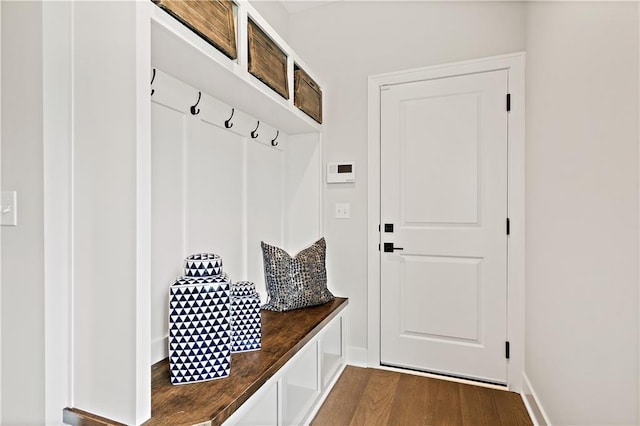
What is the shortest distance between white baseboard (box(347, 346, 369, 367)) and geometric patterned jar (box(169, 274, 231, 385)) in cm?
149

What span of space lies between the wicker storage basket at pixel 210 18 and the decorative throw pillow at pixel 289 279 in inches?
43.9

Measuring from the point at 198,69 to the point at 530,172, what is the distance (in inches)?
73.9

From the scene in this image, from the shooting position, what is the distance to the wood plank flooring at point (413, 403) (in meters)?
1.80

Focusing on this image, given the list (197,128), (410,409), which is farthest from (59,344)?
(410,409)

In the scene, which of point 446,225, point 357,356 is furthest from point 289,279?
point 446,225

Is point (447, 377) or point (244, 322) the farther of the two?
point (447, 377)

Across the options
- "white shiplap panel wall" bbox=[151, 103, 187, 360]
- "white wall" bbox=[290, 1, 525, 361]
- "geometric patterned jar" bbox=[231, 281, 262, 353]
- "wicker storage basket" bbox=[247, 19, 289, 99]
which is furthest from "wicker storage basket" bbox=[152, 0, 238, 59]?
"white wall" bbox=[290, 1, 525, 361]

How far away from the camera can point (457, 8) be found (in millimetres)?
2264

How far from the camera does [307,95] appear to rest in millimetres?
2195

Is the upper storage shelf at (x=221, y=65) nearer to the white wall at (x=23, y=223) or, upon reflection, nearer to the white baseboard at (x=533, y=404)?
the white wall at (x=23, y=223)

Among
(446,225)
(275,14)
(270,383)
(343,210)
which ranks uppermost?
(275,14)

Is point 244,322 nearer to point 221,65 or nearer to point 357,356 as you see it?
point 221,65

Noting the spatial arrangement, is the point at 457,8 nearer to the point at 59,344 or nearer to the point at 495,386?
the point at 495,386

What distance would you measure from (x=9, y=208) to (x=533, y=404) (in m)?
2.48
